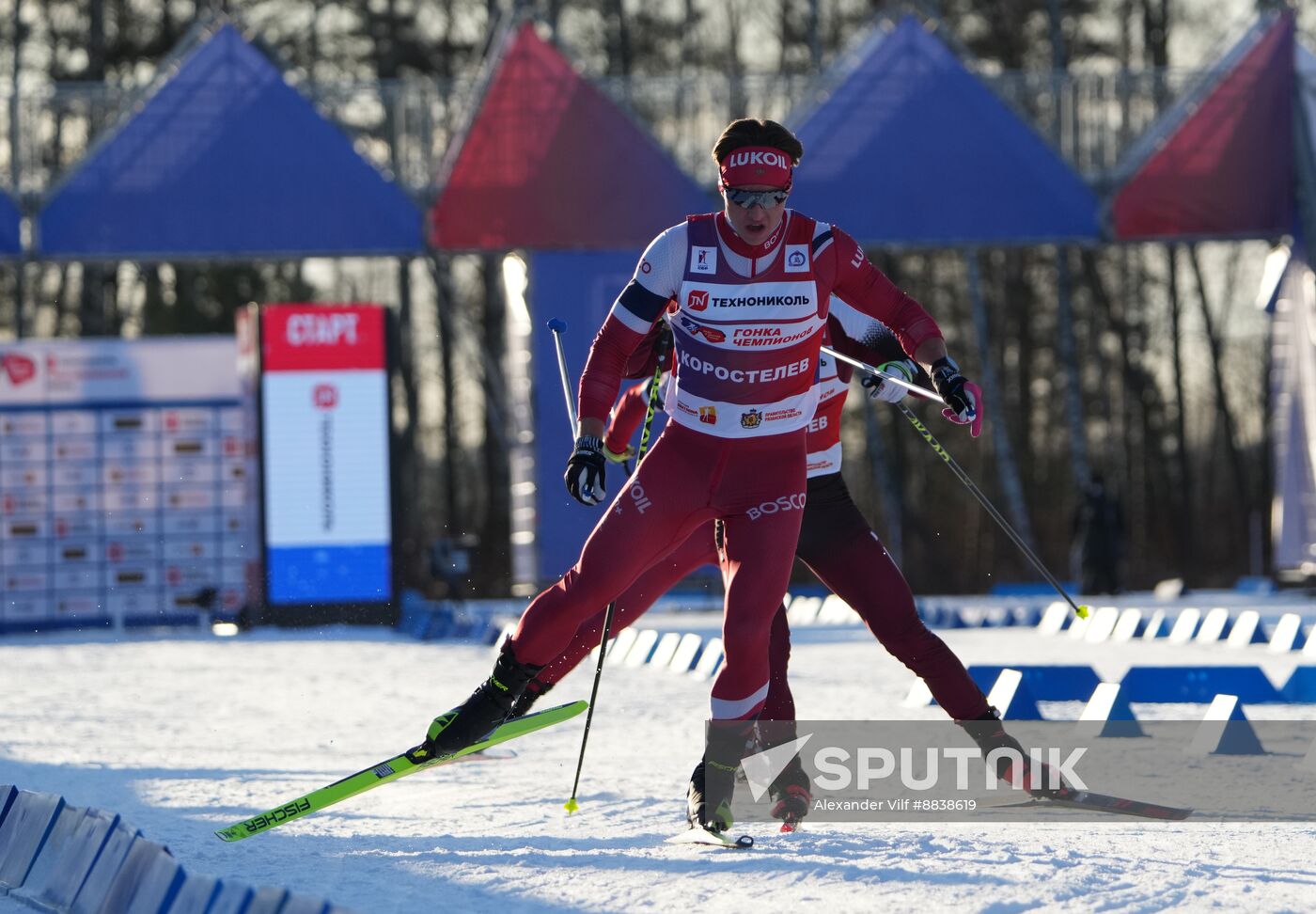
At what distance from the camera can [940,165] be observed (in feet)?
65.9

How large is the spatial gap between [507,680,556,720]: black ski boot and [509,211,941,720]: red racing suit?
35 centimetres

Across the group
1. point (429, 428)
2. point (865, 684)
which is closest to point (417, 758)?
point (865, 684)

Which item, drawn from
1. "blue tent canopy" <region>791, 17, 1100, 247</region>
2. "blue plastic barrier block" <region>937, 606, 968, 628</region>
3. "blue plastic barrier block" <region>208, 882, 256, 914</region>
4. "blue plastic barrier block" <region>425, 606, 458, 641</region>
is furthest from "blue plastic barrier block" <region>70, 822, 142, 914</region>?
"blue tent canopy" <region>791, 17, 1100, 247</region>

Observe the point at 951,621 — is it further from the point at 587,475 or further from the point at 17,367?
the point at 587,475

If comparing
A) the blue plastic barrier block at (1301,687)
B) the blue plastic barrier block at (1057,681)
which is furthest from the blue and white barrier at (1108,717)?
the blue plastic barrier block at (1301,687)

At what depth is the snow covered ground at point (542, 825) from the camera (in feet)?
17.1

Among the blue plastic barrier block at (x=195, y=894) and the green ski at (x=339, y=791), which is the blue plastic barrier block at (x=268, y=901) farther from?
the green ski at (x=339, y=791)

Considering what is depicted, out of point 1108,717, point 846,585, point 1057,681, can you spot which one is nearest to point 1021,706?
point 1108,717

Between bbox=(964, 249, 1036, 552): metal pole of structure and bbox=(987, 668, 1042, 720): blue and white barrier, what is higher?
bbox=(964, 249, 1036, 552): metal pole of structure

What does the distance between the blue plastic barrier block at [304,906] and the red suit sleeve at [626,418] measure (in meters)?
2.88

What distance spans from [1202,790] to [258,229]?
14002 mm

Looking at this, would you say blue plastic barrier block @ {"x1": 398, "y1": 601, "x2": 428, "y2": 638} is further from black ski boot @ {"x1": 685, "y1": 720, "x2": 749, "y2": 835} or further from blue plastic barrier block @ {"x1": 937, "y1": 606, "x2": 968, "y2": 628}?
black ski boot @ {"x1": 685, "y1": 720, "x2": 749, "y2": 835}

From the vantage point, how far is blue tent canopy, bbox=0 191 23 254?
19484mm

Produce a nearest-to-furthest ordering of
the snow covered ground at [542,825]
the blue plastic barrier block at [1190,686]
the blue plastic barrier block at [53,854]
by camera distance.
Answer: the snow covered ground at [542,825], the blue plastic barrier block at [53,854], the blue plastic barrier block at [1190,686]
